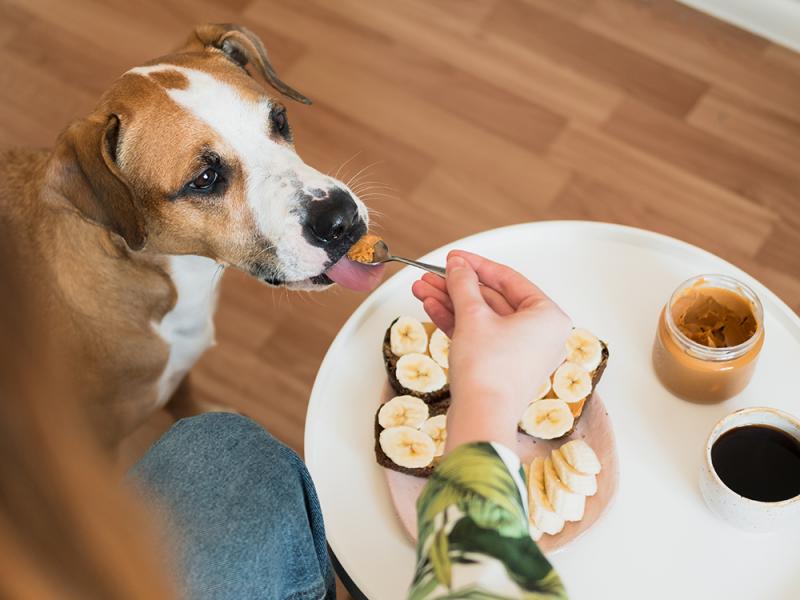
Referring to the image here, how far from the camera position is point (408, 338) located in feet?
4.50

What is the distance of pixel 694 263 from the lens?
1.48 metres

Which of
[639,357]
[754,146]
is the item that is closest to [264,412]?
[639,357]

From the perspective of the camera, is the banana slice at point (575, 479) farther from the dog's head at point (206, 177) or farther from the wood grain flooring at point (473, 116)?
the wood grain flooring at point (473, 116)

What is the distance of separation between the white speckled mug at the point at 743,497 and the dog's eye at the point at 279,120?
31.4 inches

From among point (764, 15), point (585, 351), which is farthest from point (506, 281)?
point (764, 15)

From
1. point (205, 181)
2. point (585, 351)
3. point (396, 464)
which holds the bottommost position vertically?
point (396, 464)

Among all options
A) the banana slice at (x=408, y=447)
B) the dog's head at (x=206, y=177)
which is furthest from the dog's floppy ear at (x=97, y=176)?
the banana slice at (x=408, y=447)

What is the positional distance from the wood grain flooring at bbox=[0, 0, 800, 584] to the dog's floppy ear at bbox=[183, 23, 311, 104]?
710 millimetres

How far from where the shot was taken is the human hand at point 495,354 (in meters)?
1.04

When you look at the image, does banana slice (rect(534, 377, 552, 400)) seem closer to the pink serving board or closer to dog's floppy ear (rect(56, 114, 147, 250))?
the pink serving board

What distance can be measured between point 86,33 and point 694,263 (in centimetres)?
191

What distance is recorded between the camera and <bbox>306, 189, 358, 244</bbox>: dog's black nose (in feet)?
4.53

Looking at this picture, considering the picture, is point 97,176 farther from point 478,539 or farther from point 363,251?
point 478,539

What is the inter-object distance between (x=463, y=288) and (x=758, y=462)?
47 centimetres
